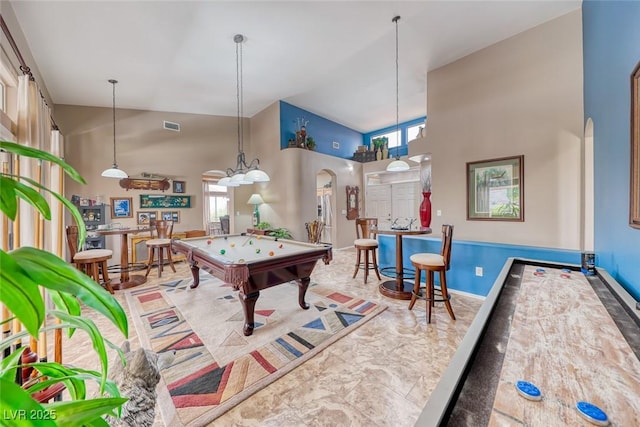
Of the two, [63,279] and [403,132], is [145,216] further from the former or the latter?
[403,132]

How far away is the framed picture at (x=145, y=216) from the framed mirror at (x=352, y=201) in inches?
199

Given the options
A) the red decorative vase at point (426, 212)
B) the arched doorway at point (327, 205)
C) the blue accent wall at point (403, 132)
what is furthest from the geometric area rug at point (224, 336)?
the blue accent wall at point (403, 132)

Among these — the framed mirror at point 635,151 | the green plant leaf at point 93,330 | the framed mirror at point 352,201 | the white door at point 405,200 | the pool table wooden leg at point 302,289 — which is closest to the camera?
the green plant leaf at point 93,330

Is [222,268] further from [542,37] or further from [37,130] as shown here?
[542,37]

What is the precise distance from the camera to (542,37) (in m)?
3.48

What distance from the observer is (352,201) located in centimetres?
766

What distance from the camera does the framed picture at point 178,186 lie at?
5.91m

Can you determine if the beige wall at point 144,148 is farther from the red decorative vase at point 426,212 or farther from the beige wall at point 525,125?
the beige wall at point 525,125

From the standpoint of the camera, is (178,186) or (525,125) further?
(178,186)

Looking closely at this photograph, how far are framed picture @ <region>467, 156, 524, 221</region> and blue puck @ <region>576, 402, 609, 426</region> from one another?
3.77 metres

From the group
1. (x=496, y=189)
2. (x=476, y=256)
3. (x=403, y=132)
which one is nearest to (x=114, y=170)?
(x=476, y=256)

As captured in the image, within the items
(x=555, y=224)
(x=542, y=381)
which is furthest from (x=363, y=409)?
(x=555, y=224)

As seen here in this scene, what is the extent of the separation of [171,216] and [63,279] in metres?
6.29

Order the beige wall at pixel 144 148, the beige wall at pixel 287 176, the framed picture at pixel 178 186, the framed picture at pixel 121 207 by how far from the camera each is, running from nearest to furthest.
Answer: the beige wall at pixel 144 148, the framed picture at pixel 121 207, the framed picture at pixel 178 186, the beige wall at pixel 287 176
